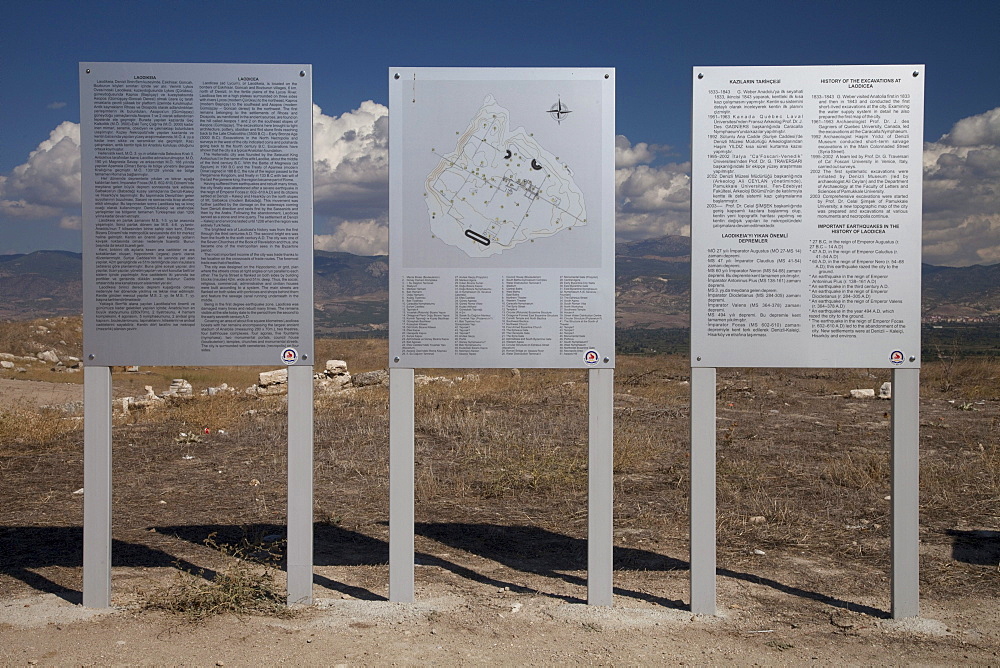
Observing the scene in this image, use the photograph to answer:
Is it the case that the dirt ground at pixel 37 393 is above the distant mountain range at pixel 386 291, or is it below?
below

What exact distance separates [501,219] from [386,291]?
13087cm

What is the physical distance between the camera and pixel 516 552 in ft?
20.2

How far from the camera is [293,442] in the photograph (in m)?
4.69

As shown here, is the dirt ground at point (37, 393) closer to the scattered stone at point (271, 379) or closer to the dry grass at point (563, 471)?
the scattered stone at point (271, 379)

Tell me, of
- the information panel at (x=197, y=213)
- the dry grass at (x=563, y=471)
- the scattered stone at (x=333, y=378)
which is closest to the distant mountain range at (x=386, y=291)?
the scattered stone at (x=333, y=378)

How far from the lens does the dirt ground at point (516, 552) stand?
169 inches

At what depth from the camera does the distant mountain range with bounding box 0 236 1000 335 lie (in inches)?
3051

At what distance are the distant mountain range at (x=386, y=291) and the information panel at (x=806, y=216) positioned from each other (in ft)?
53.1

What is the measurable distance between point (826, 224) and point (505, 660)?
118 inches

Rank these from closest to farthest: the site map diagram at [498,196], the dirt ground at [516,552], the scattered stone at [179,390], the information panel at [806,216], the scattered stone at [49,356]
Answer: the dirt ground at [516,552], the information panel at [806,216], the site map diagram at [498,196], the scattered stone at [179,390], the scattered stone at [49,356]

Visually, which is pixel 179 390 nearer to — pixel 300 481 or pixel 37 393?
pixel 37 393

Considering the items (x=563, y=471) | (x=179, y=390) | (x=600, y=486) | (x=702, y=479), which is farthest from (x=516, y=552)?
(x=179, y=390)

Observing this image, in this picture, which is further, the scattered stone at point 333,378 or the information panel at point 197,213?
the scattered stone at point 333,378

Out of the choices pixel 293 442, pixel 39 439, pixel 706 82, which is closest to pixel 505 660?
pixel 293 442
